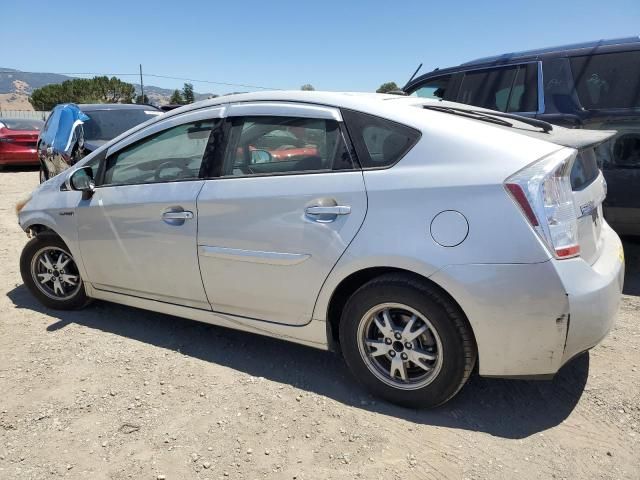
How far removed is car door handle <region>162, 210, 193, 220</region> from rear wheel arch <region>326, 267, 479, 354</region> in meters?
1.06

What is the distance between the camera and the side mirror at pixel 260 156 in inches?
117

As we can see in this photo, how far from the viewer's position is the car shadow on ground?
8.44ft

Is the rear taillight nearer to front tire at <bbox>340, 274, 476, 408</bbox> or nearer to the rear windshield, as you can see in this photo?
front tire at <bbox>340, 274, 476, 408</bbox>

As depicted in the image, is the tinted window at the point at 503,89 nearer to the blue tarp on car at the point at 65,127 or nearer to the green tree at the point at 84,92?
the blue tarp on car at the point at 65,127

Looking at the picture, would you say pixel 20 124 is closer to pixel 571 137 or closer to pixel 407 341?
pixel 407 341

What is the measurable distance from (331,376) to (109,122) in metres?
6.58

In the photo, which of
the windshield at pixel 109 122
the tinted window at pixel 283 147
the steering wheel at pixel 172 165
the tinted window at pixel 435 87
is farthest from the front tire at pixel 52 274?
the windshield at pixel 109 122

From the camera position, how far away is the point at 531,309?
2223mm

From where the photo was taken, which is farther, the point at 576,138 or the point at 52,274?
the point at 52,274

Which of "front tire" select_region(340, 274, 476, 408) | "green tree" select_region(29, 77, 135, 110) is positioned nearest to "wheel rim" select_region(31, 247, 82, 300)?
"front tire" select_region(340, 274, 476, 408)

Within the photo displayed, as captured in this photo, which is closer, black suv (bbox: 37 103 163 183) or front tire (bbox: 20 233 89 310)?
front tire (bbox: 20 233 89 310)

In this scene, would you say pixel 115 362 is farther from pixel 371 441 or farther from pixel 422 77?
pixel 422 77

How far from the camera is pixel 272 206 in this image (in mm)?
2775

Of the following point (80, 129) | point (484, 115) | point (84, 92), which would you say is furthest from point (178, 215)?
point (84, 92)
